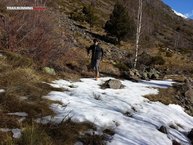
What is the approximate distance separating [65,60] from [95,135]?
8.91 metres

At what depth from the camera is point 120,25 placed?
133 ft

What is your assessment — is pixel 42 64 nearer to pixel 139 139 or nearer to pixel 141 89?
pixel 141 89

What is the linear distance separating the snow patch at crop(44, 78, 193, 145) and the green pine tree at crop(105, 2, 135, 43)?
2702 cm

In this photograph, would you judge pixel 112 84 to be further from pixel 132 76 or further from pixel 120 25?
pixel 120 25

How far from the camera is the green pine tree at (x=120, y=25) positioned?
1592 inches

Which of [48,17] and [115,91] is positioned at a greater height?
[48,17]

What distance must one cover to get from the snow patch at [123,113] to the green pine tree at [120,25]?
27.0 m

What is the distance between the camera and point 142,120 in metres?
9.50

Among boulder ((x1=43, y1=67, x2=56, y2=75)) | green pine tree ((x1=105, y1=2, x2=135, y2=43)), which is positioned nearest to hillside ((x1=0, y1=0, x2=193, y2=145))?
boulder ((x1=43, y1=67, x2=56, y2=75))

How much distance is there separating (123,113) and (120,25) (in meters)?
31.6

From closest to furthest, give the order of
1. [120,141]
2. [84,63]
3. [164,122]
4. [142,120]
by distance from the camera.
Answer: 1. [120,141]
2. [142,120]
3. [164,122]
4. [84,63]

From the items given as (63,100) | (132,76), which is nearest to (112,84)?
(63,100)

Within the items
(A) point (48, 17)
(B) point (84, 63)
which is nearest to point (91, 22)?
(B) point (84, 63)

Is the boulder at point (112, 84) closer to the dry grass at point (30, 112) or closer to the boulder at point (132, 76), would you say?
the dry grass at point (30, 112)
